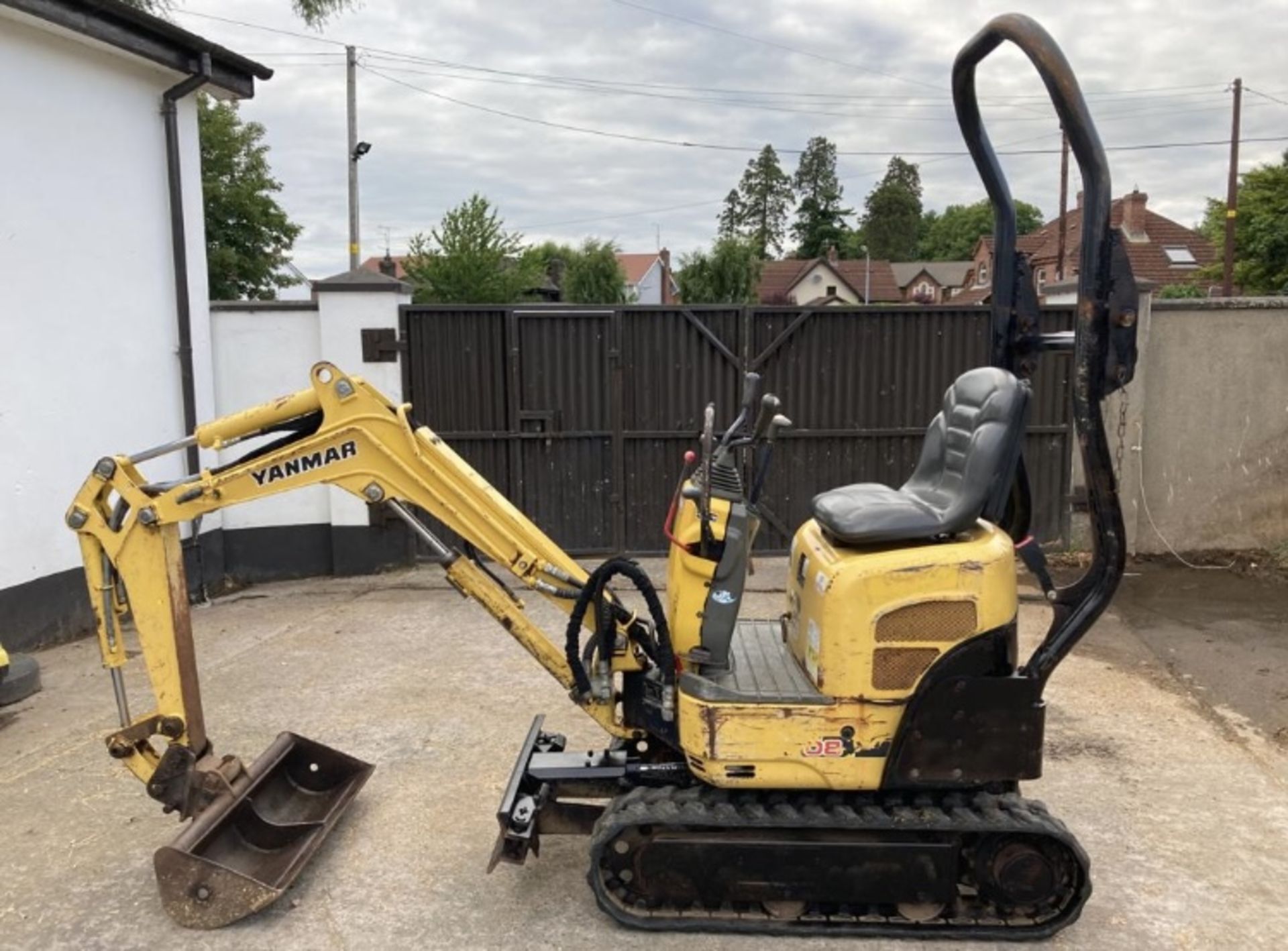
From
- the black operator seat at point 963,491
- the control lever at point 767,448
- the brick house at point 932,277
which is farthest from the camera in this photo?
the brick house at point 932,277

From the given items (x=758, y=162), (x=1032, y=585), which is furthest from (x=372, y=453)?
(x=758, y=162)

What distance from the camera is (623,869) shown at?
3.43 metres

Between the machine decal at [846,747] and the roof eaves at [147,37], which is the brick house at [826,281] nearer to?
the roof eaves at [147,37]

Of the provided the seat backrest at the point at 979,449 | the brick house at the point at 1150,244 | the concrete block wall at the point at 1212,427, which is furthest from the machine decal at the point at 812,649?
the brick house at the point at 1150,244

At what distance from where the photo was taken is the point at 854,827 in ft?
11.0

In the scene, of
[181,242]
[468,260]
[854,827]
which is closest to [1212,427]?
[854,827]

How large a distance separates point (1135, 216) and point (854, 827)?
2450 inches

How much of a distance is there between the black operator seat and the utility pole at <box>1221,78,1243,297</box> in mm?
25180

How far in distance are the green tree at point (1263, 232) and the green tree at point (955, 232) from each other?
6544 cm

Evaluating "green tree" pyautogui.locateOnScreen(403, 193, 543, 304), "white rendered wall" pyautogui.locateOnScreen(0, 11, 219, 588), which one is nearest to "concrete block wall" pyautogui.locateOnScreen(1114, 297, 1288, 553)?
"white rendered wall" pyautogui.locateOnScreen(0, 11, 219, 588)

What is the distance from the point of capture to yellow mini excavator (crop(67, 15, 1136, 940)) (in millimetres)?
3324

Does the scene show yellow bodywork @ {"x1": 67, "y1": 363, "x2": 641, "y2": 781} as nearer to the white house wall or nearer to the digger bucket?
the digger bucket

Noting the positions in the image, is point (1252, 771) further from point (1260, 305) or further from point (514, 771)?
point (1260, 305)

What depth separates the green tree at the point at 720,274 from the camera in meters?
40.9
